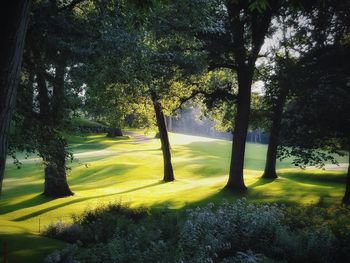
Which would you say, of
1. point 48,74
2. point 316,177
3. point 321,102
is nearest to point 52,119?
point 48,74

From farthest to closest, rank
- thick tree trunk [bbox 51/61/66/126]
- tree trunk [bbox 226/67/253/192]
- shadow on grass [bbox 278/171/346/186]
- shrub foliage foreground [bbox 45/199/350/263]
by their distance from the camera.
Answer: shadow on grass [bbox 278/171/346/186]
tree trunk [bbox 226/67/253/192]
thick tree trunk [bbox 51/61/66/126]
shrub foliage foreground [bbox 45/199/350/263]

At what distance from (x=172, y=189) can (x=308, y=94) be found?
13.4m

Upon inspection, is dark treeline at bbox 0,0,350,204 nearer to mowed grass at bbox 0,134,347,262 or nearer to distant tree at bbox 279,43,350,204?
distant tree at bbox 279,43,350,204

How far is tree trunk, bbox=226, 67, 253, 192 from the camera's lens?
28.0 m

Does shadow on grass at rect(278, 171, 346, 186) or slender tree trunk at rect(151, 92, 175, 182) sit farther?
shadow on grass at rect(278, 171, 346, 186)

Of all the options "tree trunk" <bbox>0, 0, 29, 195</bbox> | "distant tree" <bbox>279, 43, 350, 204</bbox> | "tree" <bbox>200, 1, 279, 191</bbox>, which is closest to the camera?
"tree trunk" <bbox>0, 0, 29, 195</bbox>

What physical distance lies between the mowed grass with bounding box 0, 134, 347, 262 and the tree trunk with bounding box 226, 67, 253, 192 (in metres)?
1.12

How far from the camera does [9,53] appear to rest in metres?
5.12

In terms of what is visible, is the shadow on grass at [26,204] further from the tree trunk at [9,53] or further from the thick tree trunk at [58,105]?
the tree trunk at [9,53]

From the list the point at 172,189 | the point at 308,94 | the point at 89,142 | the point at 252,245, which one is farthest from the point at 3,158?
the point at 89,142

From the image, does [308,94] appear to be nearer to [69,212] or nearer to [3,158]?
[69,212]

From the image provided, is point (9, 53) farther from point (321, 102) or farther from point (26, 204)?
point (26, 204)

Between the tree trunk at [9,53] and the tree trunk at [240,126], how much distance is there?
23.6m

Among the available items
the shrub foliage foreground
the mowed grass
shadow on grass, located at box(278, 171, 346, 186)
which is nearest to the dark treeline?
the mowed grass
